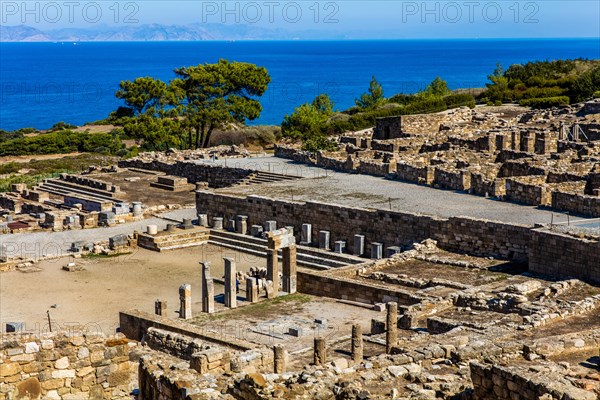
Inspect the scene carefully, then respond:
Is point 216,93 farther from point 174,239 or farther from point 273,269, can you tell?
point 273,269

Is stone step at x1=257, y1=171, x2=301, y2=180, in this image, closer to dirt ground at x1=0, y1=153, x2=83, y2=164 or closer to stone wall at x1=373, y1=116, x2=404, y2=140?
stone wall at x1=373, y1=116, x2=404, y2=140

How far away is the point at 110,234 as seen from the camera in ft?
127

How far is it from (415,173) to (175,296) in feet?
40.1

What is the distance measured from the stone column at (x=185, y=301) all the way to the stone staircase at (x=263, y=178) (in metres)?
15.3

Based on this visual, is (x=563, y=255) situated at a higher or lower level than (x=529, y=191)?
lower

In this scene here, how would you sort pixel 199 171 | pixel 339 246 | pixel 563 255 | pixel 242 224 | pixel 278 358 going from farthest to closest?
pixel 199 171 < pixel 242 224 < pixel 339 246 < pixel 563 255 < pixel 278 358

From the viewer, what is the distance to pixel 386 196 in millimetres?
35312

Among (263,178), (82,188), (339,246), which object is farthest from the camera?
(82,188)

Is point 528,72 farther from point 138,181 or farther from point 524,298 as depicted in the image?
point 524,298

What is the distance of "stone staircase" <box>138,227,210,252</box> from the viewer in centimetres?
3588

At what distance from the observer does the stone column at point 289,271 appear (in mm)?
28969

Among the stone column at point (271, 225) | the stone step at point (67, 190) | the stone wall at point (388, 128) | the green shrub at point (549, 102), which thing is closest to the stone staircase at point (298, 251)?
the stone column at point (271, 225)

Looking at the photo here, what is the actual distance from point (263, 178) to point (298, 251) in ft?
31.3

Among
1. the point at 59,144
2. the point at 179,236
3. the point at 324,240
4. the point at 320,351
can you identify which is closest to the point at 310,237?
the point at 324,240
